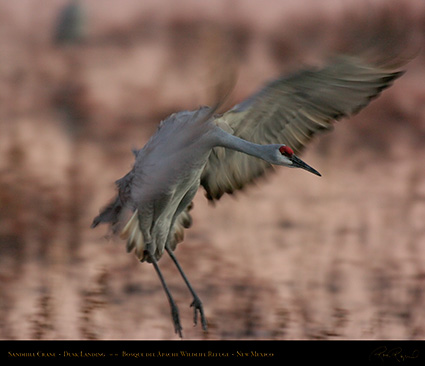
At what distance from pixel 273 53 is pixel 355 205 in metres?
3.54

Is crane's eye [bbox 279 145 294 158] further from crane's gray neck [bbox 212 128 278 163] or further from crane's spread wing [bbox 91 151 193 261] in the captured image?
crane's spread wing [bbox 91 151 193 261]

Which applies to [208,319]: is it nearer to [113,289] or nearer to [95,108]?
[113,289]

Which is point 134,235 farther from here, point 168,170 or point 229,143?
point 229,143

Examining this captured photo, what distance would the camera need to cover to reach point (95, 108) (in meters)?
10.8

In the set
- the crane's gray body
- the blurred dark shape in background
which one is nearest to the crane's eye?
the crane's gray body

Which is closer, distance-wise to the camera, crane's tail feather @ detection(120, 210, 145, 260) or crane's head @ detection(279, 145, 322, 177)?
crane's head @ detection(279, 145, 322, 177)

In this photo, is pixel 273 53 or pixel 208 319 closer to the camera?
pixel 208 319

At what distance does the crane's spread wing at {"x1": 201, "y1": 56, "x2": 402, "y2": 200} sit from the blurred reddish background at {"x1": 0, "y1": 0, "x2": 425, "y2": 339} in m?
0.15

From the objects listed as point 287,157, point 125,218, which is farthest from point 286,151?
point 125,218

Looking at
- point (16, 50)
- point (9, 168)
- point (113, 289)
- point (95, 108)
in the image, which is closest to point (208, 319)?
point (113, 289)
